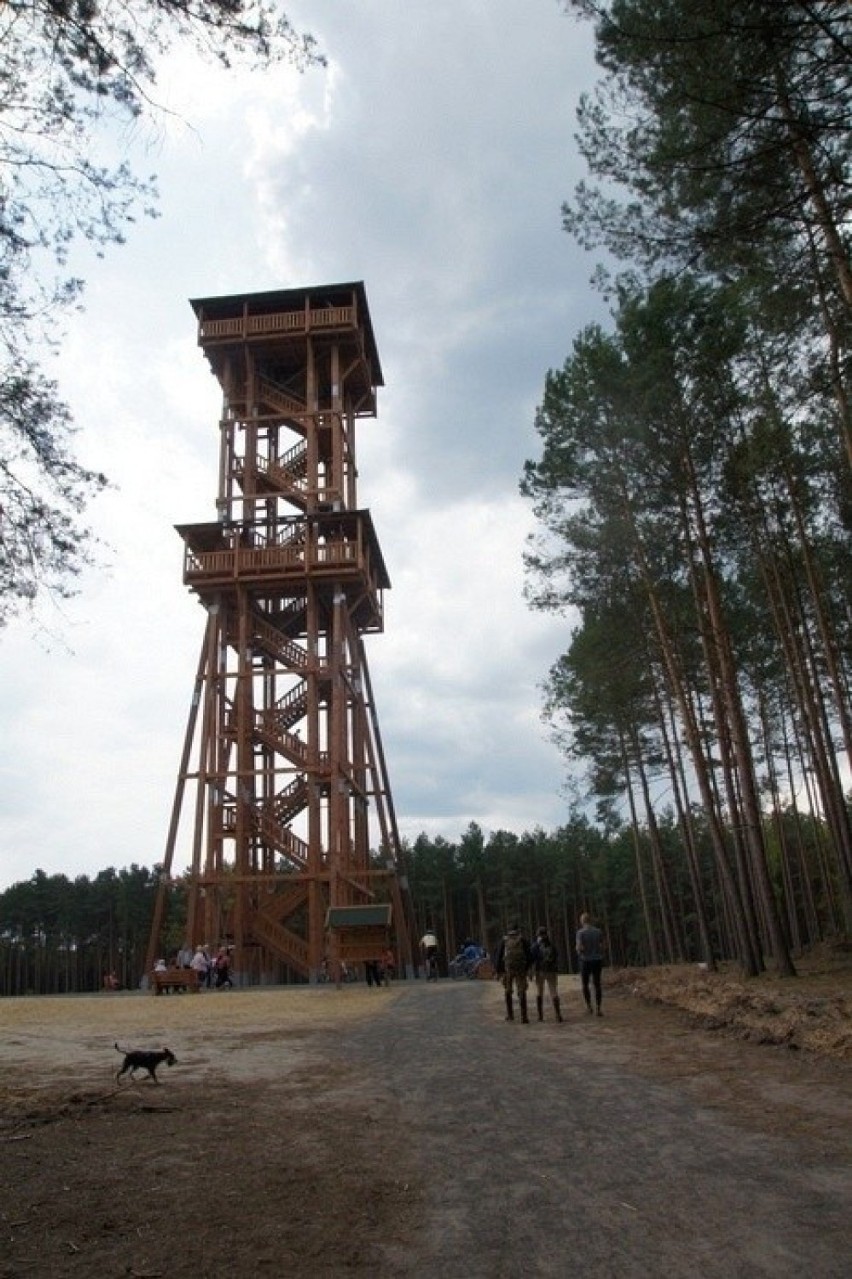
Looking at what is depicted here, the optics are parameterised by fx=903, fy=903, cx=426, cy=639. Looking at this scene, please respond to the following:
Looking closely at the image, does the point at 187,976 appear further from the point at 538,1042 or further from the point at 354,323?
the point at 354,323

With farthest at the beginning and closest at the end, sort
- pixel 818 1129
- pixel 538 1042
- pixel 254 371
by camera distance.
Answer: pixel 254 371 < pixel 538 1042 < pixel 818 1129

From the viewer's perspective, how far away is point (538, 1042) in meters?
10.6

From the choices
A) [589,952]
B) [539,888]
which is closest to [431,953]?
[589,952]

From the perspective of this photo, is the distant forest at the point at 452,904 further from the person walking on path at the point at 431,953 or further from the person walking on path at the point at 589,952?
the person walking on path at the point at 589,952

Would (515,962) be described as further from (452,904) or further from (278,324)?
(452,904)

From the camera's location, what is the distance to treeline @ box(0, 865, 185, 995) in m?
72.2

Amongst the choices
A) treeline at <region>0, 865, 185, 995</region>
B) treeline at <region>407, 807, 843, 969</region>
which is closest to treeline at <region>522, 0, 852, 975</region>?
treeline at <region>407, 807, 843, 969</region>

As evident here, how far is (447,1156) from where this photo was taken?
538 centimetres

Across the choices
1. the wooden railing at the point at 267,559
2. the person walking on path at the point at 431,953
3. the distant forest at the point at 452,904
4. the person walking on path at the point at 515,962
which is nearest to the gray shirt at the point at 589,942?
the person walking on path at the point at 515,962

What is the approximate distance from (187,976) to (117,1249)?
21557 mm

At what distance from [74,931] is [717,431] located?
7290cm

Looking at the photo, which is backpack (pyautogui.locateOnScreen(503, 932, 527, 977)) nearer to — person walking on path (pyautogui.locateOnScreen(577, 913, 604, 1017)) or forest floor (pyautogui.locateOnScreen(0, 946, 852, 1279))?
person walking on path (pyautogui.locateOnScreen(577, 913, 604, 1017))

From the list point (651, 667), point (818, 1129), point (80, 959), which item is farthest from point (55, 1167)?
point (80, 959)

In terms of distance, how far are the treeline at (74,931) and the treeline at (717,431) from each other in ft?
170
